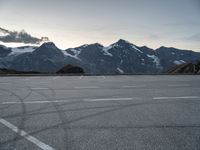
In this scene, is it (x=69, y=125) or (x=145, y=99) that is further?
(x=145, y=99)

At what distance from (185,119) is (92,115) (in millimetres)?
2348

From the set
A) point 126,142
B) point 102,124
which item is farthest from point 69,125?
point 126,142

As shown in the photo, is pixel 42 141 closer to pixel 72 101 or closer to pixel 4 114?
pixel 4 114

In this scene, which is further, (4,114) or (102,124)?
(4,114)

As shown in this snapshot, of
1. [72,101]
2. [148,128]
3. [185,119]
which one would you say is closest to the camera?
[148,128]

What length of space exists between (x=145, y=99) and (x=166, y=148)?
5.30 m

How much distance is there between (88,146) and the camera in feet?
16.2

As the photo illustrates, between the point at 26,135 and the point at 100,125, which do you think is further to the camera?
the point at 100,125

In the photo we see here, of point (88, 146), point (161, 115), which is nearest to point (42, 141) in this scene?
point (88, 146)

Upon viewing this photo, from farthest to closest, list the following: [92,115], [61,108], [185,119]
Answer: [61,108]
[92,115]
[185,119]

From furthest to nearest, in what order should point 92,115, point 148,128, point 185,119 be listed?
point 92,115 < point 185,119 < point 148,128

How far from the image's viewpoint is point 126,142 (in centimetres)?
514

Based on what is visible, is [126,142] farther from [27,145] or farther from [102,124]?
[27,145]

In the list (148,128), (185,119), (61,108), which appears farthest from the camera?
(61,108)
